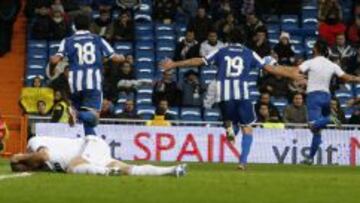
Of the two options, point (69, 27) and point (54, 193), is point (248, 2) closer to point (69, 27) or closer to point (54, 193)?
point (69, 27)

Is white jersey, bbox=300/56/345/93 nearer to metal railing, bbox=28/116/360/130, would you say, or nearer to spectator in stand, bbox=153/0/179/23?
metal railing, bbox=28/116/360/130

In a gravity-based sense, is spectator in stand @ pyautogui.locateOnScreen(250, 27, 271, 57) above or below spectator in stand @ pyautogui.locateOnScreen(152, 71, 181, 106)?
above

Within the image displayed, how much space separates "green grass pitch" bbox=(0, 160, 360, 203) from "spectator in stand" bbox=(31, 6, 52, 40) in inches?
479

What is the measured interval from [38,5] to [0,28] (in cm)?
109

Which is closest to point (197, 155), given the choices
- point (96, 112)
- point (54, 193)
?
point (96, 112)

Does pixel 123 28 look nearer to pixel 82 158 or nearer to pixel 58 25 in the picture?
pixel 58 25

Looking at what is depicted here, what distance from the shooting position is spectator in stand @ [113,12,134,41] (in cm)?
2462

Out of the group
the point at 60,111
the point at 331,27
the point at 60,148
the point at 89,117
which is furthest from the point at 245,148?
the point at 331,27

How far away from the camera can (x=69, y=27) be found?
24.8 metres

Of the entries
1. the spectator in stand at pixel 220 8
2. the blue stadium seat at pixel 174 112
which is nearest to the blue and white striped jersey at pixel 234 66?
the blue stadium seat at pixel 174 112

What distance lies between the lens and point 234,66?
1641 centimetres

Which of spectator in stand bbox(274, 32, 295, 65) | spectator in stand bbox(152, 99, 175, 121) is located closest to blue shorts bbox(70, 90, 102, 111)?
spectator in stand bbox(152, 99, 175, 121)

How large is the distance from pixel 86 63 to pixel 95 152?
4.00 meters

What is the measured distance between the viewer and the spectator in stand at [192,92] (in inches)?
890
